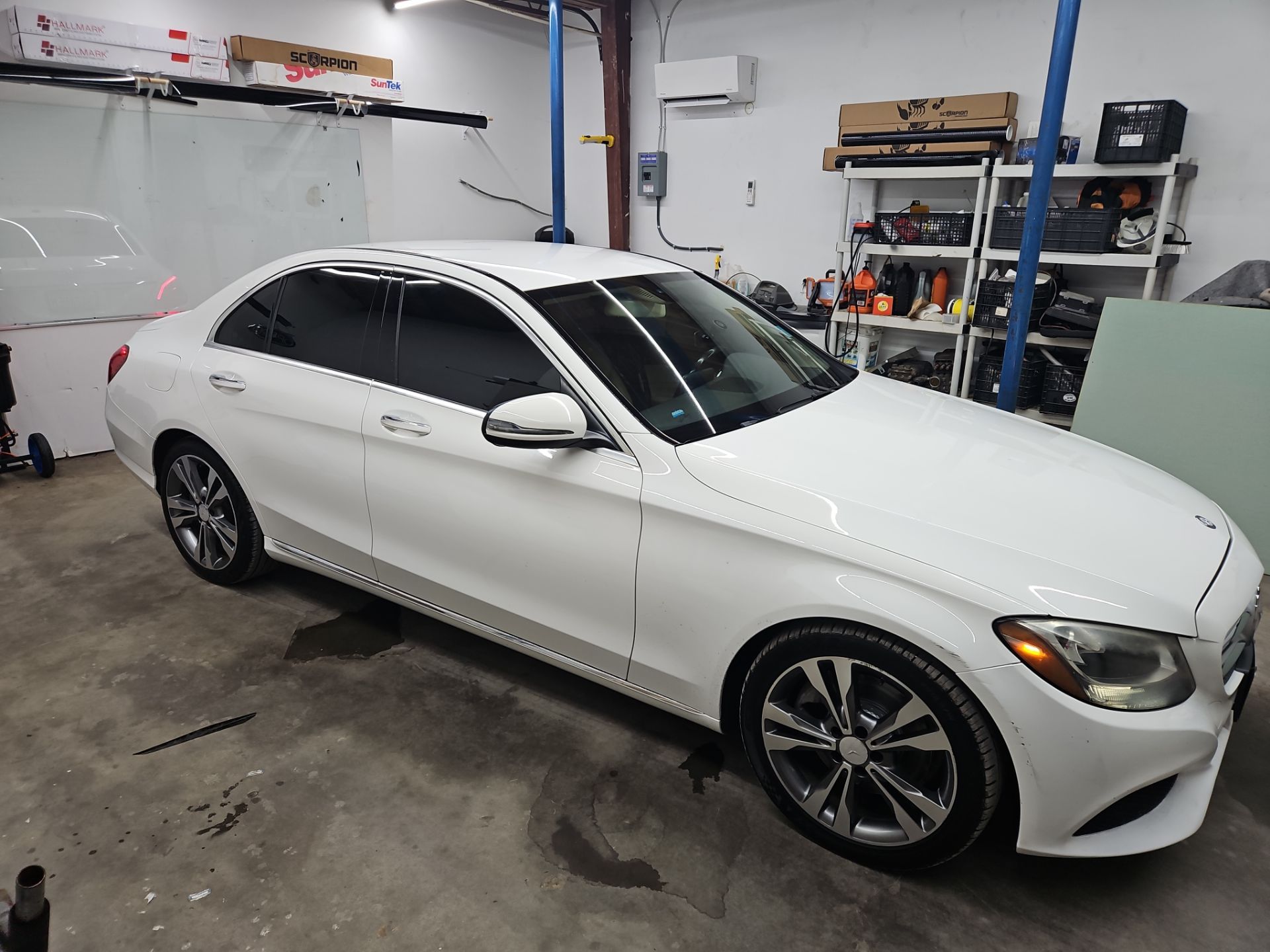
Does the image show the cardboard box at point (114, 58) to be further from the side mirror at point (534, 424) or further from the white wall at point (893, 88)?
the side mirror at point (534, 424)

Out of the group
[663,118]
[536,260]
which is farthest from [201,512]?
[663,118]

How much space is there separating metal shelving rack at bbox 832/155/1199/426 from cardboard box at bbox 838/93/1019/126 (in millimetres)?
346

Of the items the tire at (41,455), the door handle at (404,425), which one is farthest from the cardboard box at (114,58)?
the door handle at (404,425)

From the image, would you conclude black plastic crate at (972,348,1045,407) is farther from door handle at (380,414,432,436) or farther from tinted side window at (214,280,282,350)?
tinted side window at (214,280,282,350)

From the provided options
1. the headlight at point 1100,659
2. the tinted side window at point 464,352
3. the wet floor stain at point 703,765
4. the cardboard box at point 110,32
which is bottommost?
the wet floor stain at point 703,765

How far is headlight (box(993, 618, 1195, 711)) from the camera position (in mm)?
1489

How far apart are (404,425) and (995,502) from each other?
1.53 metres

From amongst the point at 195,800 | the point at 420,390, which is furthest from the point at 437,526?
the point at 195,800

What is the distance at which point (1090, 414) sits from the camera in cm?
385

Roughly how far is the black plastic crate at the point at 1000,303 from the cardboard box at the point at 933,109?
3.41ft

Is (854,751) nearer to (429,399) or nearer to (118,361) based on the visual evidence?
(429,399)

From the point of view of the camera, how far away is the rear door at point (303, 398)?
96.1 inches

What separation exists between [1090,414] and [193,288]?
16.9 feet

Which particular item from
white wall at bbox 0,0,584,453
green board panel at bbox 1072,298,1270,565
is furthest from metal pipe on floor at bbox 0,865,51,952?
white wall at bbox 0,0,584,453
